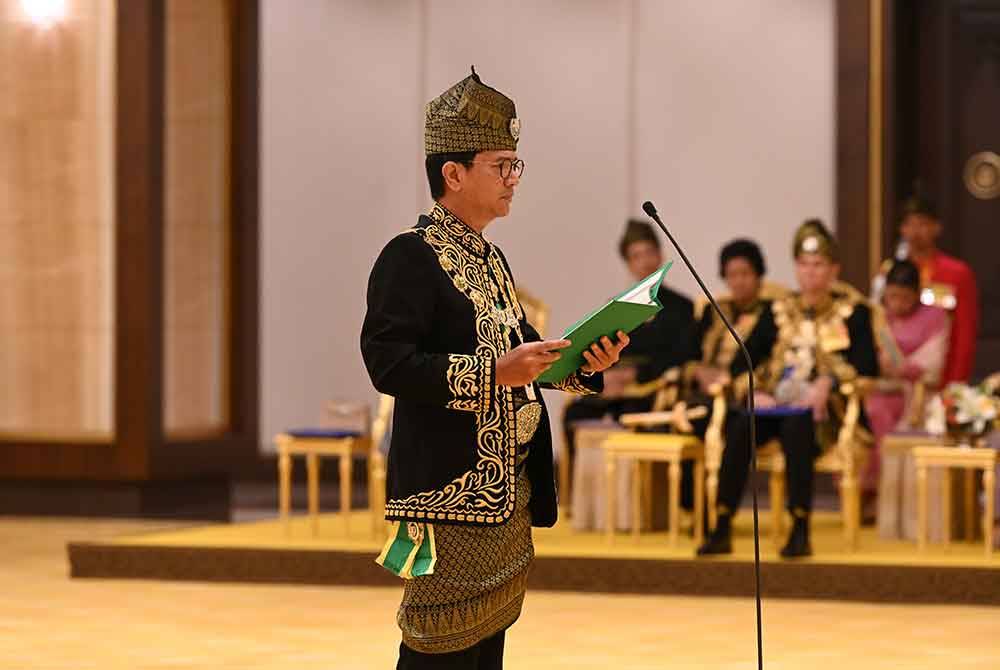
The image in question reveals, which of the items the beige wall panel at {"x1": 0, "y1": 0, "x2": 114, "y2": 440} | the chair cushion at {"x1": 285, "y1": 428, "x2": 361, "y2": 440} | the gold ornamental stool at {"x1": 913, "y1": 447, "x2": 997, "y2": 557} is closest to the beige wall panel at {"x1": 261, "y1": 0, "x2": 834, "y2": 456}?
the beige wall panel at {"x1": 0, "y1": 0, "x2": 114, "y2": 440}

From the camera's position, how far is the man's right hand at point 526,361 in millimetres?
2963

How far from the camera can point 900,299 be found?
7.86m

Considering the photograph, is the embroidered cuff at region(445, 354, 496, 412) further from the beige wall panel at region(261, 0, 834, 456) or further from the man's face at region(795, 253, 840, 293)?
the beige wall panel at region(261, 0, 834, 456)

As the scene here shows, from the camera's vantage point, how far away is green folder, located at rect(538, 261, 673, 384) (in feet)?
9.73

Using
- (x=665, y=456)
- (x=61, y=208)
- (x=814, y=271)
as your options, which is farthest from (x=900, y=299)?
(x=61, y=208)

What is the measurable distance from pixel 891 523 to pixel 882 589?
1.08 metres

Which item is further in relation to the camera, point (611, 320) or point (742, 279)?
point (742, 279)

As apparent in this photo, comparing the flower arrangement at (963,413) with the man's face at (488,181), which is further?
the flower arrangement at (963,413)

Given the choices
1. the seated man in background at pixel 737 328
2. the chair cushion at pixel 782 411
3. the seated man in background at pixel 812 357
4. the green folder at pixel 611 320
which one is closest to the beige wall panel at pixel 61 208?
the seated man in background at pixel 737 328

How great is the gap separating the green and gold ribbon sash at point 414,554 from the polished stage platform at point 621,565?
344cm

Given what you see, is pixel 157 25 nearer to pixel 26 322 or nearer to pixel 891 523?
pixel 26 322

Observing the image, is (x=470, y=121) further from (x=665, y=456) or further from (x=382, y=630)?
(x=665, y=456)

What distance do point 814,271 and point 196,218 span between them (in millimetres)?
3751

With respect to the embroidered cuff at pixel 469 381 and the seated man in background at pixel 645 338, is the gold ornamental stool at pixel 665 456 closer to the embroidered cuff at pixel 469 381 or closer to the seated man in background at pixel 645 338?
the seated man in background at pixel 645 338
